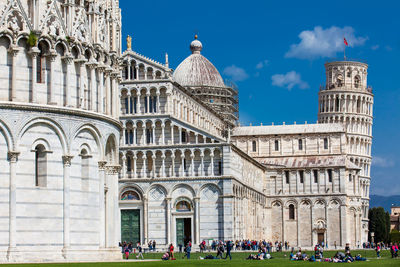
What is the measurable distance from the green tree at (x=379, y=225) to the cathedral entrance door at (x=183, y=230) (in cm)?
6393

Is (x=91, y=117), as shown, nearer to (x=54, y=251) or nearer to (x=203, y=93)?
(x=54, y=251)

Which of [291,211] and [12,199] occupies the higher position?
[12,199]

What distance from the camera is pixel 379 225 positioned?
5566 inches

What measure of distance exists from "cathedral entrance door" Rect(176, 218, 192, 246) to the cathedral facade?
14cm

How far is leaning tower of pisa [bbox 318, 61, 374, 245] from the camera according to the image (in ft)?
418

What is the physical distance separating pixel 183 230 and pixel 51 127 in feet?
136

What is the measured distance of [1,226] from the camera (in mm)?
40938

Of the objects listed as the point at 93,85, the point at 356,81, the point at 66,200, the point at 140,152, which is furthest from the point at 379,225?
the point at 66,200

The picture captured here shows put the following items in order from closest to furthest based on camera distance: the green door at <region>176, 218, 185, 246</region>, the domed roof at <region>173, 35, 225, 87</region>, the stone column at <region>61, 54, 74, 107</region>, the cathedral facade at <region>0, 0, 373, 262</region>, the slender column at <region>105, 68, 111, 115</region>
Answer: the cathedral facade at <region>0, 0, 373, 262</region>, the stone column at <region>61, 54, 74, 107</region>, the slender column at <region>105, 68, 111, 115</region>, the green door at <region>176, 218, 185, 246</region>, the domed roof at <region>173, 35, 225, 87</region>

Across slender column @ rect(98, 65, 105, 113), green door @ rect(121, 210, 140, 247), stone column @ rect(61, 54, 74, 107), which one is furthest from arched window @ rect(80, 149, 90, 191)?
green door @ rect(121, 210, 140, 247)

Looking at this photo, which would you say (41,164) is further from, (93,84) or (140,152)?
(140,152)

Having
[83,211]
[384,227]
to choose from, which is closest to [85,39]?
[83,211]

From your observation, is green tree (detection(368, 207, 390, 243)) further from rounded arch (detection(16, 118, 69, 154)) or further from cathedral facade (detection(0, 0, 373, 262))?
rounded arch (detection(16, 118, 69, 154))

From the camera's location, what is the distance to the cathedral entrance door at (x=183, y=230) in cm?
8244
